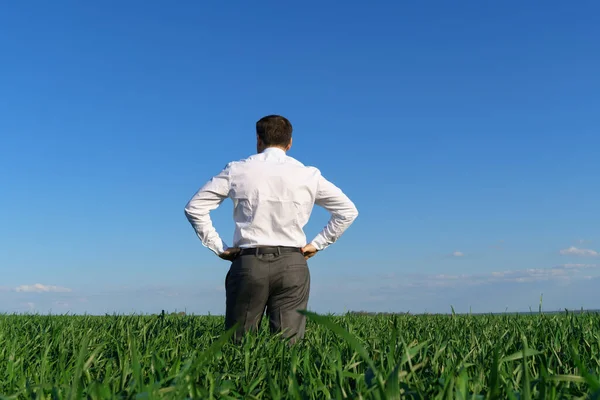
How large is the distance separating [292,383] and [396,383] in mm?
595

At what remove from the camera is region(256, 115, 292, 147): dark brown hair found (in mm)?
5609

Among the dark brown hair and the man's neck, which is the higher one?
the dark brown hair

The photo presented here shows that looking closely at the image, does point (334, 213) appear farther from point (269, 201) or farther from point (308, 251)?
point (269, 201)

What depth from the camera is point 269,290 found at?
17.4 feet

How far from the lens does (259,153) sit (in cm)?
568

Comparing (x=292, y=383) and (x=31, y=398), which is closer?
(x=292, y=383)

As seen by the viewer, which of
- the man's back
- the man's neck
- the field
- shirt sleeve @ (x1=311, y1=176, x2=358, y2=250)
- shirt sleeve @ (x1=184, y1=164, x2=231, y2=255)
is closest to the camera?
the field

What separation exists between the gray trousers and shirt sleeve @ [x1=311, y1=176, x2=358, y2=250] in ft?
1.64

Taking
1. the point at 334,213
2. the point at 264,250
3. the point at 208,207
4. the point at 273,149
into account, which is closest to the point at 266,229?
the point at 264,250

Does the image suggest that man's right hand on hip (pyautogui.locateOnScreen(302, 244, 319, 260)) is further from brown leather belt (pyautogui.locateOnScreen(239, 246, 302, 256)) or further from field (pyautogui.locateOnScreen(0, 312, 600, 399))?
field (pyautogui.locateOnScreen(0, 312, 600, 399))

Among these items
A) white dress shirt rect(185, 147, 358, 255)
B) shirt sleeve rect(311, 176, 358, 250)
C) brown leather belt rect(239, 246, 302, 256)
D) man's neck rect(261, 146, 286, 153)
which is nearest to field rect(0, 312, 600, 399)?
brown leather belt rect(239, 246, 302, 256)

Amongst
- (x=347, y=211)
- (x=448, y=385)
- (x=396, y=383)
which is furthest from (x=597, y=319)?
(x=396, y=383)

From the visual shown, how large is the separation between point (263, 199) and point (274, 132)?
28.8 inches

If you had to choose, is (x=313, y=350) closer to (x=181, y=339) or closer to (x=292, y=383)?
(x=181, y=339)
